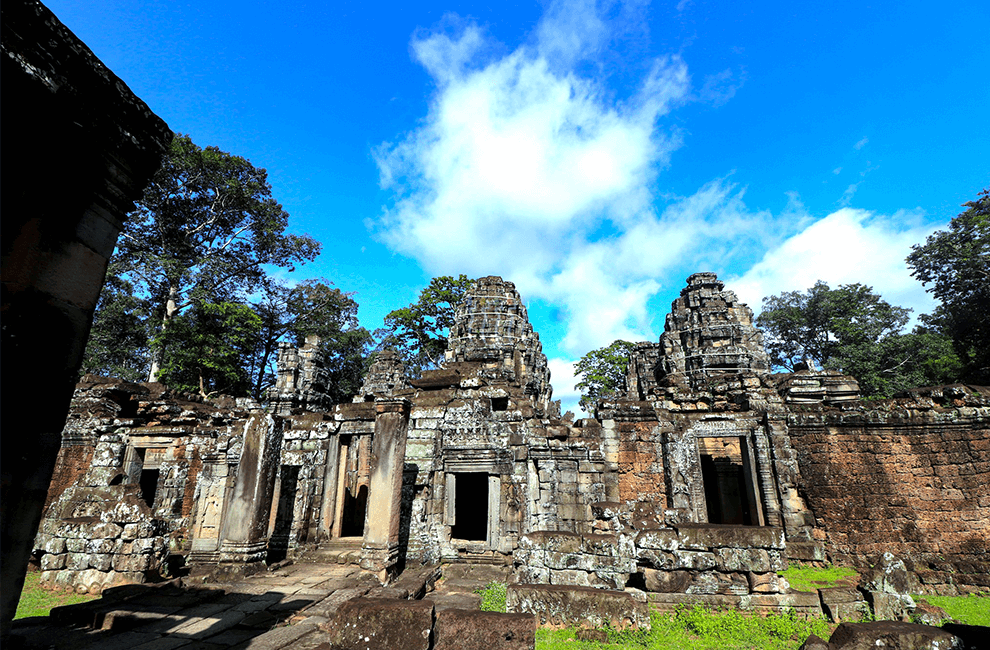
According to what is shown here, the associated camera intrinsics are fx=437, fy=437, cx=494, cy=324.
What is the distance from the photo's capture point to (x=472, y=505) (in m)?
16.7

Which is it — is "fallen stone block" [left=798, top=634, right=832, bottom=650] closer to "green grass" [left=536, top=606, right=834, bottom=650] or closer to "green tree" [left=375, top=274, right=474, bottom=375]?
"green grass" [left=536, top=606, right=834, bottom=650]

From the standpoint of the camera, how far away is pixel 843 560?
9.88 metres

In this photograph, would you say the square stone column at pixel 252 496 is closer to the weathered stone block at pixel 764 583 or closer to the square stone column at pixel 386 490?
the square stone column at pixel 386 490

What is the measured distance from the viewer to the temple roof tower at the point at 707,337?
56.7ft

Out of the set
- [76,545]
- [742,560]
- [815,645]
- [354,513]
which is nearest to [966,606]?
[742,560]

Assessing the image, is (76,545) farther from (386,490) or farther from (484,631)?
(484,631)

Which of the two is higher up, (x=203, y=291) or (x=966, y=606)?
(x=203, y=291)

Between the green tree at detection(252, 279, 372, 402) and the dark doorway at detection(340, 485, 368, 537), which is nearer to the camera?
the dark doorway at detection(340, 485, 368, 537)

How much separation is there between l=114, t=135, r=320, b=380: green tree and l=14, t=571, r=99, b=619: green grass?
1693 centimetres

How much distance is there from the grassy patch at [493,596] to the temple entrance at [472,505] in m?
7.20

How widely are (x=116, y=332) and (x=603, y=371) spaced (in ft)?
99.7

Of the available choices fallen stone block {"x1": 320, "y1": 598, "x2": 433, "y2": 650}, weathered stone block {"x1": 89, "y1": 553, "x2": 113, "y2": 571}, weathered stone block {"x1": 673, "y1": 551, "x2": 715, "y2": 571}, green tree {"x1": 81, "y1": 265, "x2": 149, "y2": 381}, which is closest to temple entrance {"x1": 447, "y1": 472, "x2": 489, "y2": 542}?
weathered stone block {"x1": 89, "y1": 553, "x2": 113, "y2": 571}

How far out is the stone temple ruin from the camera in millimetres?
6914

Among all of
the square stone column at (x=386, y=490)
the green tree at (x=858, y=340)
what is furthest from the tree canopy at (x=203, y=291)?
the green tree at (x=858, y=340)
